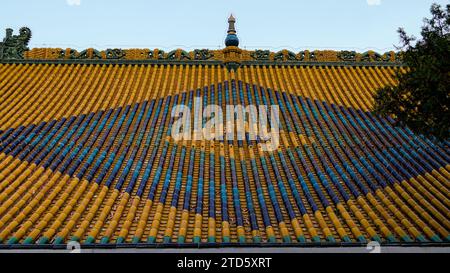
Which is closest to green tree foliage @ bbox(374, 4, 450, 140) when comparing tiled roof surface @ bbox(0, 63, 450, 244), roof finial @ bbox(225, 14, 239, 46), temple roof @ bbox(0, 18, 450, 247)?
temple roof @ bbox(0, 18, 450, 247)

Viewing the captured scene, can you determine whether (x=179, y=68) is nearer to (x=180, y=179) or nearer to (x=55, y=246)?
(x=180, y=179)

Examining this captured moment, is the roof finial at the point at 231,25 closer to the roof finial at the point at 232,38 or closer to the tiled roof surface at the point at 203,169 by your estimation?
the roof finial at the point at 232,38

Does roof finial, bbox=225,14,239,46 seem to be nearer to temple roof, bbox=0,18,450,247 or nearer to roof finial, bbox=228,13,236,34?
roof finial, bbox=228,13,236,34

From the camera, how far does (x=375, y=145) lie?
24.7 ft

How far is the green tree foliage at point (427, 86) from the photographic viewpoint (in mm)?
4609

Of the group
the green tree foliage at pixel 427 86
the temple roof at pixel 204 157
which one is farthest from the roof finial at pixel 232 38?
the green tree foliage at pixel 427 86

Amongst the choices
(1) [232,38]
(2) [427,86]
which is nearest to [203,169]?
(2) [427,86]

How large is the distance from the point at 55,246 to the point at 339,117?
565cm

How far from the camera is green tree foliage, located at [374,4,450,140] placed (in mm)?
4609

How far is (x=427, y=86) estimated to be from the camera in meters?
4.67

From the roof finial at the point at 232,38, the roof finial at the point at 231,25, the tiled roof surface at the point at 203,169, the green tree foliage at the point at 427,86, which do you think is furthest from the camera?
the roof finial at the point at 231,25

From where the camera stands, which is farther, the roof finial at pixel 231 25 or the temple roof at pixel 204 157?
the roof finial at pixel 231 25

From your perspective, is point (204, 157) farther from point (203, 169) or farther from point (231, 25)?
point (231, 25)

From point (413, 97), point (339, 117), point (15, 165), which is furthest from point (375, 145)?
point (15, 165)
